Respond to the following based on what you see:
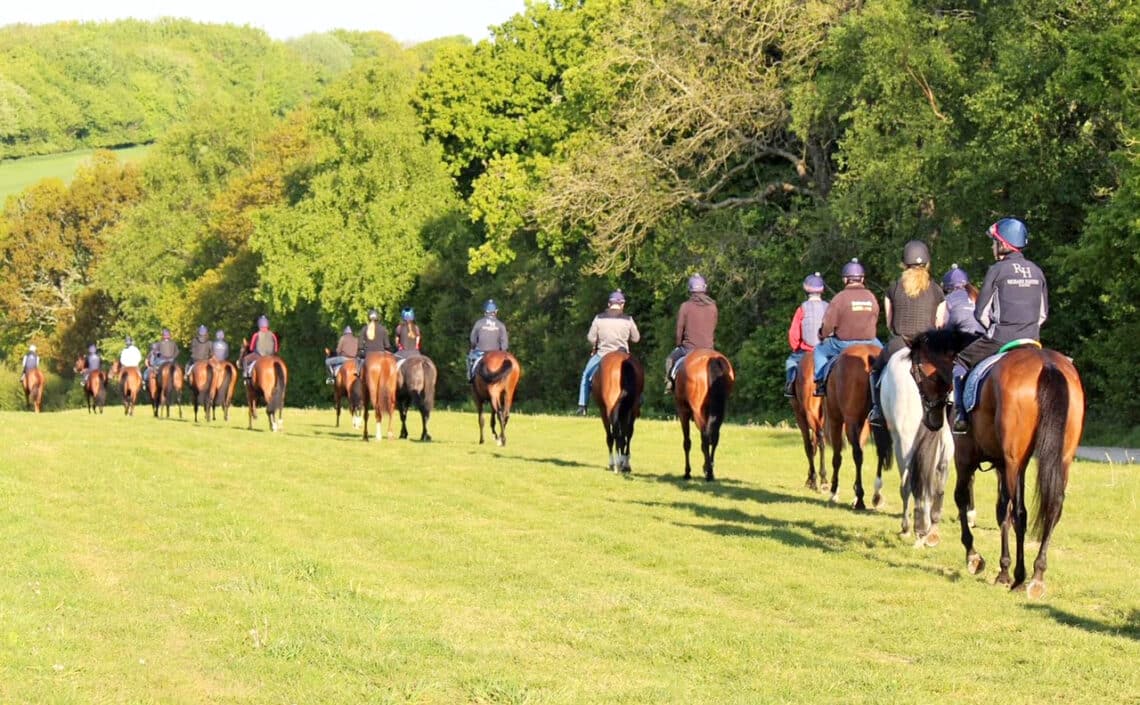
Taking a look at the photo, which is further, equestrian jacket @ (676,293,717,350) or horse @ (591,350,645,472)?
horse @ (591,350,645,472)

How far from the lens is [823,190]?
1741 inches

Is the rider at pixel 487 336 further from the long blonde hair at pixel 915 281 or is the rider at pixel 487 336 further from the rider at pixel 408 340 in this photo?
the long blonde hair at pixel 915 281

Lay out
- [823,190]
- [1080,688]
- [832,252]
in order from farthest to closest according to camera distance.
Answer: [823,190] < [832,252] < [1080,688]

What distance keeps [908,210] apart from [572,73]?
17310 mm

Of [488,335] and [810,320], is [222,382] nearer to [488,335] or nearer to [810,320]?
[488,335]

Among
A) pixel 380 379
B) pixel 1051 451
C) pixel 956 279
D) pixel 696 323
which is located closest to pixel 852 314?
pixel 956 279

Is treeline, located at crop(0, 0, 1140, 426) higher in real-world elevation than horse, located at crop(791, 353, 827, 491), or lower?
higher

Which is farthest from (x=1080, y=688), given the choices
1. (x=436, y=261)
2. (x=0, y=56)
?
(x=0, y=56)

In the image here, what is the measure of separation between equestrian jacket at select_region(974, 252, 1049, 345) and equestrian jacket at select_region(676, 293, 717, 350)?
8741mm

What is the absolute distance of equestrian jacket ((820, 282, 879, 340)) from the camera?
58.0ft

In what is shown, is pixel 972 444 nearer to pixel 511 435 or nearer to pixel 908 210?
pixel 511 435

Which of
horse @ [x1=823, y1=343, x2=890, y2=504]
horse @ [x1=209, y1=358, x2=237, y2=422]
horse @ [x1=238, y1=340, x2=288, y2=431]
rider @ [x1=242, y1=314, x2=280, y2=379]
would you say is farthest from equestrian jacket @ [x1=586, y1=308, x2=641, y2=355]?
horse @ [x1=209, y1=358, x2=237, y2=422]

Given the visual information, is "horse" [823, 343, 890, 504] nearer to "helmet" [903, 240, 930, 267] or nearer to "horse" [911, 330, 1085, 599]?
"helmet" [903, 240, 930, 267]

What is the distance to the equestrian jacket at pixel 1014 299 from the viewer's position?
39.5 feet
